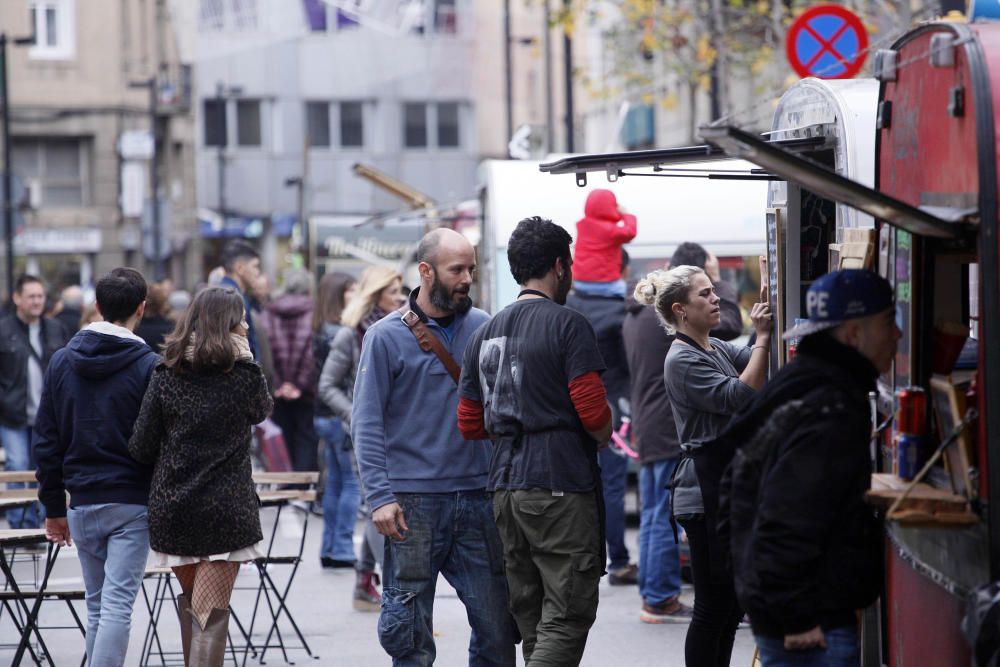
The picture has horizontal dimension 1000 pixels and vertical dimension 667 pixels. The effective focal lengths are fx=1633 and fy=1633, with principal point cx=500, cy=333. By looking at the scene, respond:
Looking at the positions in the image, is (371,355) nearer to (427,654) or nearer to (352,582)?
(427,654)

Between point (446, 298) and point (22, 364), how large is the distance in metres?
7.60

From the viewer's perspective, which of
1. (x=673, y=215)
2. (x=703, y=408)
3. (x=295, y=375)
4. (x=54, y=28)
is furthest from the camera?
(x=54, y=28)

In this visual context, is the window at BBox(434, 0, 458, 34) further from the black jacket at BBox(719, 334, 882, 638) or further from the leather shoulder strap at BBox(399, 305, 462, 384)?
the black jacket at BBox(719, 334, 882, 638)

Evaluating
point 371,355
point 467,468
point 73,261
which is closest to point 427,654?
point 467,468

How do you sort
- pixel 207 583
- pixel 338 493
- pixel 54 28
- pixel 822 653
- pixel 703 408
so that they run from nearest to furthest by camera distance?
pixel 822 653 → pixel 703 408 → pixel 207 583 → pixel 338 493 → pixel 54 28

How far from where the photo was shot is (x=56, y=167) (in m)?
45.9

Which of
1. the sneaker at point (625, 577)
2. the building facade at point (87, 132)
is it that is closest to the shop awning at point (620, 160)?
the sneaker at point (625, 577)

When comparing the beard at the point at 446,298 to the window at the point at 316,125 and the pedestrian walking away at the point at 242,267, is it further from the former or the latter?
the window at the point at 316,125

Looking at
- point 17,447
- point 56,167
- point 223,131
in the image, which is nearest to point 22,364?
point 17,447

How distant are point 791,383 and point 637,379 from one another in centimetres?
477

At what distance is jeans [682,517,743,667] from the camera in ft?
20.7

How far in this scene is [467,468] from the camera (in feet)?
20.5

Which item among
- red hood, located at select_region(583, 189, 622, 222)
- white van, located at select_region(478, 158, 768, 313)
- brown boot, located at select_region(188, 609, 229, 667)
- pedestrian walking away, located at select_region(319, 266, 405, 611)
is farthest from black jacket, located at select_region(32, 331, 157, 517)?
white van, located at select_region(478, 158, 768, 313)

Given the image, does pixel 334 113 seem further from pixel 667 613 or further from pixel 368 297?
pixel 667 613
